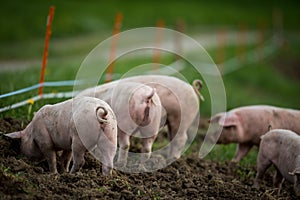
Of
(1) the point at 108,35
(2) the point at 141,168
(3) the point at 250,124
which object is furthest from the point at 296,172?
(1) the point at 108,35

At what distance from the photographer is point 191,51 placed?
2206 cm

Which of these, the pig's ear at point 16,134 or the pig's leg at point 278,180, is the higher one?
the pig's ear at point 16,134

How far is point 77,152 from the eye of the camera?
670cm

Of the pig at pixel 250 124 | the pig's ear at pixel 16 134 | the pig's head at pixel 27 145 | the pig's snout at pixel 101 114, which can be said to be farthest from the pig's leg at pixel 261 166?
the pig's ear at pixel 16 134

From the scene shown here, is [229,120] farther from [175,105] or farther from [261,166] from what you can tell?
[261,166]

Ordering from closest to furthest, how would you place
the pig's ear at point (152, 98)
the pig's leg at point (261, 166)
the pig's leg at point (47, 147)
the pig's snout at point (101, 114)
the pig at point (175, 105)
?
the pig's snout at point (101, 114) < the pig's leg at point (47, 147) < the pig's ear at point (152, 98) < the pig's leg at point (261, 166) < the pig at point (175, 105)

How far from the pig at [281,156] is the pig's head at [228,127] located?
1468mm

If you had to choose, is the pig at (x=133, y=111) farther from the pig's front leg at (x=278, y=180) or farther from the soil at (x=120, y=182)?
the pig's front leg at (x=278, y=180)

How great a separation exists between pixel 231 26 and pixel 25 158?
2650 cm

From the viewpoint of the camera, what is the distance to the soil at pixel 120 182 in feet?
19.9

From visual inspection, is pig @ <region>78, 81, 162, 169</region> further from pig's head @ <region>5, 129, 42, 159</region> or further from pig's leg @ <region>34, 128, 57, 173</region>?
pig's head @ <region>5, 129, 42, 159</region>

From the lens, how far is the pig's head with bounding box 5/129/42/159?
7.13 meters

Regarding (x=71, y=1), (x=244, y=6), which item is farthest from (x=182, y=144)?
Result: (x=244, y=6)

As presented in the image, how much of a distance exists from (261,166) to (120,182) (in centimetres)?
256
